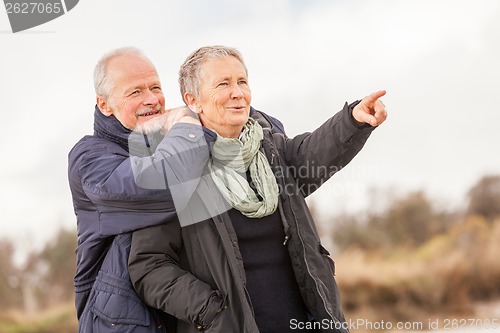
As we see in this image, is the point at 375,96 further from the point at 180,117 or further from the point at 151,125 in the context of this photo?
the point at 151,125

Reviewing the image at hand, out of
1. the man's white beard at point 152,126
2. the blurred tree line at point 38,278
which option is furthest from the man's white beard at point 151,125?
the blurred tree line at point 38,278

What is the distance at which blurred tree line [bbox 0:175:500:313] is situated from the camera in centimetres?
732

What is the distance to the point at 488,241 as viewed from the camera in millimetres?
7609

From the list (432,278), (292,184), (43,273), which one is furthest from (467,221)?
(292,184)

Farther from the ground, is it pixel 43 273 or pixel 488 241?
pixel 43 273

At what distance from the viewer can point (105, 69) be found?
2.44 m

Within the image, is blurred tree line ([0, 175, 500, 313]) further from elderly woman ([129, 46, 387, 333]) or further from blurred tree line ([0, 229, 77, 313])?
elderly woman ([129, 46, 387, 333])

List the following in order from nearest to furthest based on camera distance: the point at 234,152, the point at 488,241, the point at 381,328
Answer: the point at 234,152 → the point at 381,328 → the point at 488,241

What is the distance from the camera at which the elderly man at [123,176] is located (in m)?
2.14

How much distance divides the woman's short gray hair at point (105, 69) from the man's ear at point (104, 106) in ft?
0.05

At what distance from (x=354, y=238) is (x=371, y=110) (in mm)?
5511

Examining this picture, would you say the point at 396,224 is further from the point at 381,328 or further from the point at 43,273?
the point at 43,273

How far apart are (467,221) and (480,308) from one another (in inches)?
40.3

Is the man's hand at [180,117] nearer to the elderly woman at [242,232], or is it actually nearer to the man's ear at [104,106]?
the elderly woman at [242,232]
